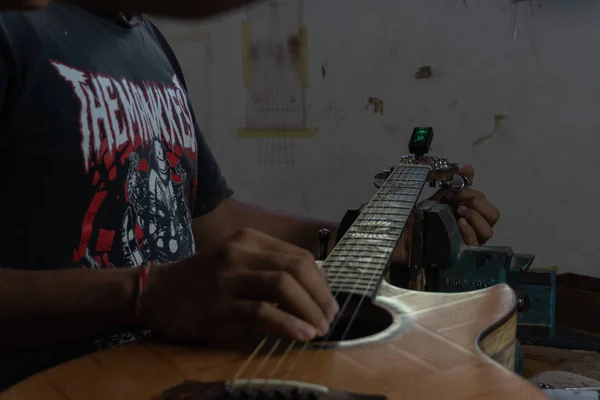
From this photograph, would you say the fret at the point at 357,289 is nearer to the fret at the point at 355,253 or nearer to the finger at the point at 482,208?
the fret at the point at 355,253

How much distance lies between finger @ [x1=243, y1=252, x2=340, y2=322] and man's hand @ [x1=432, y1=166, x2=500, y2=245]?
555 millimetres

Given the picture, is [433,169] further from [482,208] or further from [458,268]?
[458,268]

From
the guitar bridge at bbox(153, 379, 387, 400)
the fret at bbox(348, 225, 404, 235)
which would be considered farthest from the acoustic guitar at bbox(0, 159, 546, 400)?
the fret at bbox(348, 225, 404, 235)

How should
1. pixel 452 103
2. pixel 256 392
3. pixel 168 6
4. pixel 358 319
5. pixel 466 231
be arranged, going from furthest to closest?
pixel 452 103, pixel 466 231, pixel 358 319, pixel 256 392, pixel 168 6

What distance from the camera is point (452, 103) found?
6.89ft

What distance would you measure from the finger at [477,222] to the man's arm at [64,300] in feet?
2.16

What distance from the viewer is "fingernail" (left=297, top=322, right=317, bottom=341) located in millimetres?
573

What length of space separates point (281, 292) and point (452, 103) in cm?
168

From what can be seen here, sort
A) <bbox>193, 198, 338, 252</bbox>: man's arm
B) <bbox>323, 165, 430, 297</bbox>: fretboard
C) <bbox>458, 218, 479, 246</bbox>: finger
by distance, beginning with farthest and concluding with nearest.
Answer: <bbox>193, 198, 338, 252</bbox>: man's arm, <bbox>458, 218, 479, 246</bbox>: finger, <bbox>323, 165, 430, 297</bbox>: fretboard

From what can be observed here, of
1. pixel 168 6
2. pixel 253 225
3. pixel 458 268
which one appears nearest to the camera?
pixel 168 6

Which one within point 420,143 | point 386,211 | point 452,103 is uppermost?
point 452,103

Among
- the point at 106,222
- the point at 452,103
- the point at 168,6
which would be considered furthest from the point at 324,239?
the point at 452,103

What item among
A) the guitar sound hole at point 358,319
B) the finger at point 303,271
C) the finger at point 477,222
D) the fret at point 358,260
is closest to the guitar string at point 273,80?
the finger at point 477,222

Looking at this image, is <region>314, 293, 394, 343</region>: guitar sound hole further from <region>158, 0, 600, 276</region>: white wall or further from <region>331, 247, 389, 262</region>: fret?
<region>158, 0, 600, 276</region>: white wall
